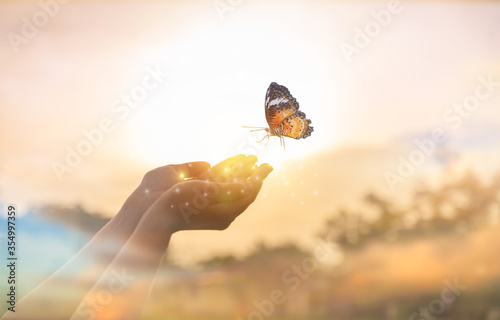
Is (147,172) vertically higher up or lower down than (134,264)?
higher up

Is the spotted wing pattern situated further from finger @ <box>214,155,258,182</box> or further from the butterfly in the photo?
finger @ <box>214,155,258,182</box>

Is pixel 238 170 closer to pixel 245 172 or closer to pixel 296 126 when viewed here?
pixel 245 172

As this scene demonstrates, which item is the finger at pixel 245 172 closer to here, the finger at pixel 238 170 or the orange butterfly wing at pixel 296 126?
the finger at pixel 238 170

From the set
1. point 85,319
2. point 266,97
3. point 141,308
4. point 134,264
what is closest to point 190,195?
point 134,264

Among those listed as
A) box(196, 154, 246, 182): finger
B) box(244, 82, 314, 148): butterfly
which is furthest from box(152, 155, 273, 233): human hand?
box(244, 82, 314, 148): butterfly

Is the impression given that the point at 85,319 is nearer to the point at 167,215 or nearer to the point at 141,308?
the point at 141,308
